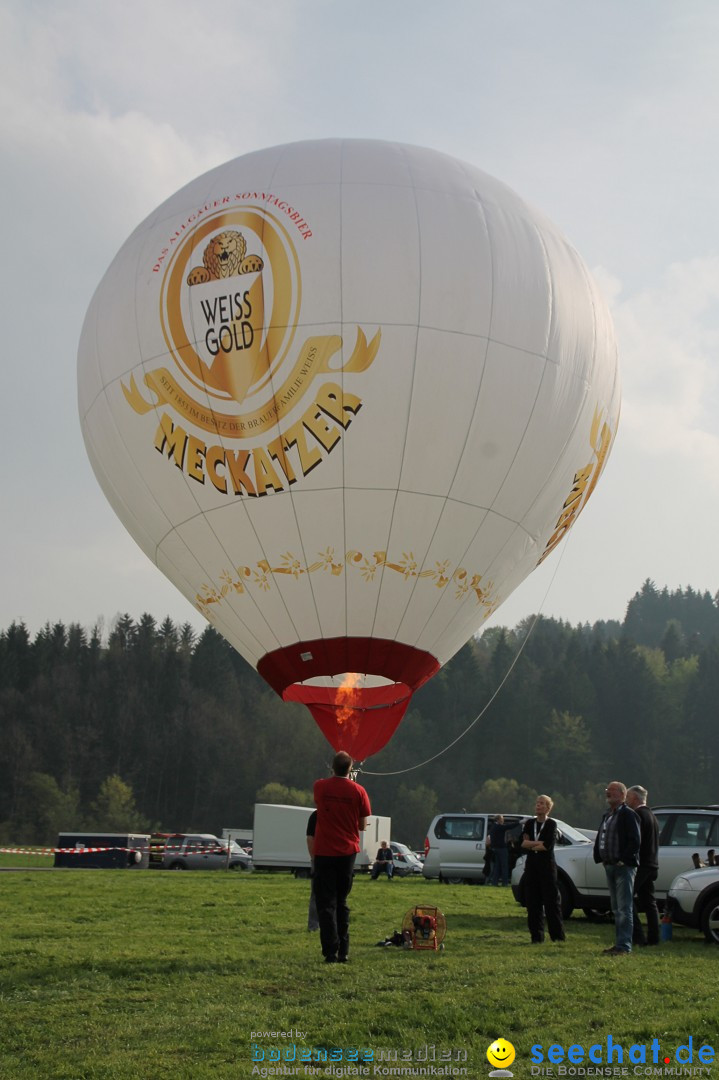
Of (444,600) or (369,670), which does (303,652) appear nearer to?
(369,670)

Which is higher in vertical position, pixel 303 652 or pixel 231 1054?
pixel 303 652

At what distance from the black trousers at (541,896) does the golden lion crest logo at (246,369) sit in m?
5.75

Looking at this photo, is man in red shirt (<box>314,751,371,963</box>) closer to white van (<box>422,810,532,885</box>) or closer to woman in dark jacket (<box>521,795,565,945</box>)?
woman in dark jacket (<box>521,795,565,945</box>)

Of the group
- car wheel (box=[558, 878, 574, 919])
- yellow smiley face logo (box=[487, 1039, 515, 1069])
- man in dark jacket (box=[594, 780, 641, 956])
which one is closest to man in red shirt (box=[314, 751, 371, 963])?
man in dark jacket (box=[594, 780, 641, 956])

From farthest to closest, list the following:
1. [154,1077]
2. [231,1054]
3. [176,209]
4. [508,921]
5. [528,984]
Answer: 1. [176,209]
2. [508,921]
3. [528,984]
4. [231,1054]
5. [154,1077]

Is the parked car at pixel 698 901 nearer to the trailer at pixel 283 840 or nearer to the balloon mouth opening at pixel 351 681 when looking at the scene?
the balloon mouth opening at pixel 351 681

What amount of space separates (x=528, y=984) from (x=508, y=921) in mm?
5885

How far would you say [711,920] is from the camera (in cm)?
1134

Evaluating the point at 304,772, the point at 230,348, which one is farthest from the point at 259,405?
the point at 304,772

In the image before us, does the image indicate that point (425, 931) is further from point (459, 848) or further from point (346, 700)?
point (459, 848)

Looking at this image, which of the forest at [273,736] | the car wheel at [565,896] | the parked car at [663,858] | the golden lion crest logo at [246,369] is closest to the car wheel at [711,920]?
the parked car at [663,858]

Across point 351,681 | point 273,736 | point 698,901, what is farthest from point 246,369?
point 273,736

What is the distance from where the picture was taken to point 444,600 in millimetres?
15328

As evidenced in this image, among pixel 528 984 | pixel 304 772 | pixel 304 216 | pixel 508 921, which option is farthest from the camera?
pixel 304 772
